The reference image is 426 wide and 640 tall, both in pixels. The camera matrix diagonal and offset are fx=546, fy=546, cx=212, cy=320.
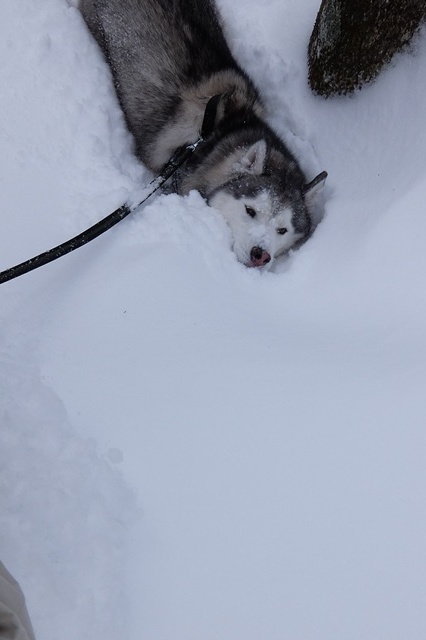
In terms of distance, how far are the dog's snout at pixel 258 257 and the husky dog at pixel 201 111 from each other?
5.7 inches

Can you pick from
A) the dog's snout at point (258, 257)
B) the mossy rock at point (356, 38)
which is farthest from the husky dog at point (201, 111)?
the mossy rock at point (356, 38)

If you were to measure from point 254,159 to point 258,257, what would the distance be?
716 millimetres

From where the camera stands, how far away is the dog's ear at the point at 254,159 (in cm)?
330

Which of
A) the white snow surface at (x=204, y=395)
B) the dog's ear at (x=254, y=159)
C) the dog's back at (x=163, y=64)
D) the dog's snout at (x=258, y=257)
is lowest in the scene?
the white snow surface at (x=204, y=395)

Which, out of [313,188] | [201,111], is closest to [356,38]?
[313,188]

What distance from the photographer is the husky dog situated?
3.36 m

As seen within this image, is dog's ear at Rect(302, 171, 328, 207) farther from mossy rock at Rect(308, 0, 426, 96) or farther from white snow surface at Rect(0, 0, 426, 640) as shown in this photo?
mossy rock at Rect(308, 0, 426, 96)

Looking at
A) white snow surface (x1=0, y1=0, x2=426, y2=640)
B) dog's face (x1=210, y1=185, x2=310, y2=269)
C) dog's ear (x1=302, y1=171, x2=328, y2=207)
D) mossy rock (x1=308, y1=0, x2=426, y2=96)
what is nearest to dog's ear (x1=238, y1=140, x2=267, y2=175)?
dog's face (x1=210, y1=185, x2=310, y2=269)

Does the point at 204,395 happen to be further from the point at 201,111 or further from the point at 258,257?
the point at 201,111

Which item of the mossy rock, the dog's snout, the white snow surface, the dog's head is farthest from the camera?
the dog's head

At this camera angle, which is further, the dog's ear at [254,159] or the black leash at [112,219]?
the dog's ear at [254,159]

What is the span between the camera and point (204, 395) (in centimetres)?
239

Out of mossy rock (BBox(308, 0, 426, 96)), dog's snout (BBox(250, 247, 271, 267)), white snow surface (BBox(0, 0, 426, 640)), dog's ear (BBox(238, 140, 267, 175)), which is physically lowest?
white snow surface (BBox(0, 0, 426, 640))

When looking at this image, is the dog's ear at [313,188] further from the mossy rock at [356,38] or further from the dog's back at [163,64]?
the dog's back at [163,64]
